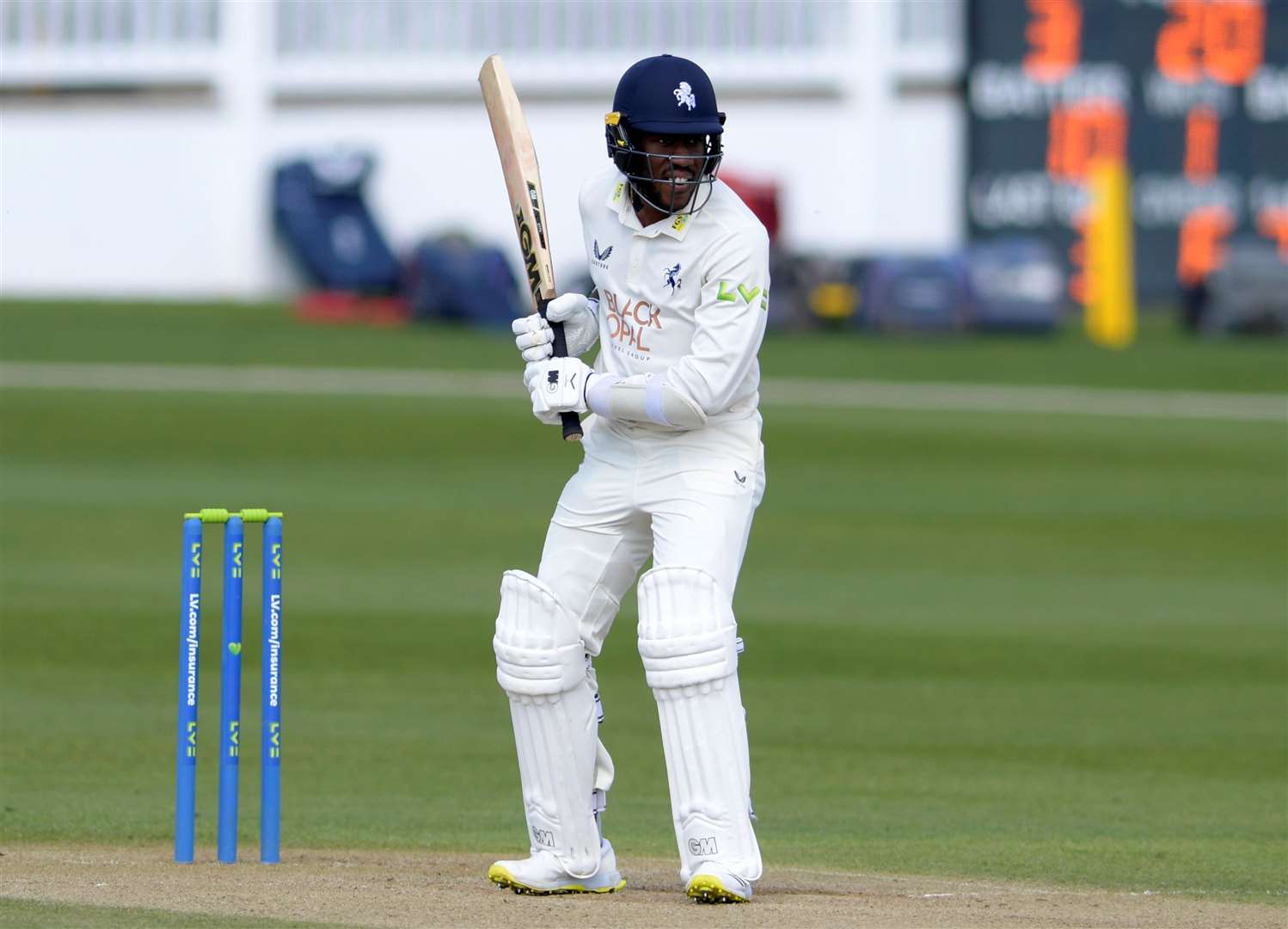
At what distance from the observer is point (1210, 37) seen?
2745 centimetres

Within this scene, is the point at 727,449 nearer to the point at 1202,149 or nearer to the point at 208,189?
the point at 1202,149

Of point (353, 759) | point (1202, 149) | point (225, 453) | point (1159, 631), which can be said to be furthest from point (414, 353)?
point (353, 759)

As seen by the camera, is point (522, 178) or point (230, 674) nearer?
point (230, 674)

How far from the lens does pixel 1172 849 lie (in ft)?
20.3

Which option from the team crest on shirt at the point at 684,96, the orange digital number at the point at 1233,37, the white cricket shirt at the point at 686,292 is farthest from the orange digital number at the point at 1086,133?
the team crest on shirt at the point at 684,96

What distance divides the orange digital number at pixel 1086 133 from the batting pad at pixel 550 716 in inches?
933

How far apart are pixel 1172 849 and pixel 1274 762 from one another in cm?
184

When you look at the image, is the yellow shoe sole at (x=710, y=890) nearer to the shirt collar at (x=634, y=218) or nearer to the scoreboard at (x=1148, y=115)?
the shirt collar at (x=634, y=218)

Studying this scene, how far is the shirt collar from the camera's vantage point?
5.07 meters

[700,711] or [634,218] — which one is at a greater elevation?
[634,218]

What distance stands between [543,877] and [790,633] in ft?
18.0

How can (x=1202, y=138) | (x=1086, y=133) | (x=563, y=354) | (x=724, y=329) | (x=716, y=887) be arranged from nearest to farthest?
(x=716, y=887)
(x=724, y=329)
(x=563, y=354)
(x=1086, y=133)
(x=1202, y=138)

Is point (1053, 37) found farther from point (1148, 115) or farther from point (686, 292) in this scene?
point (686, 292)

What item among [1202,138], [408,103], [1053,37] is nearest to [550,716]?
[1053,37]
